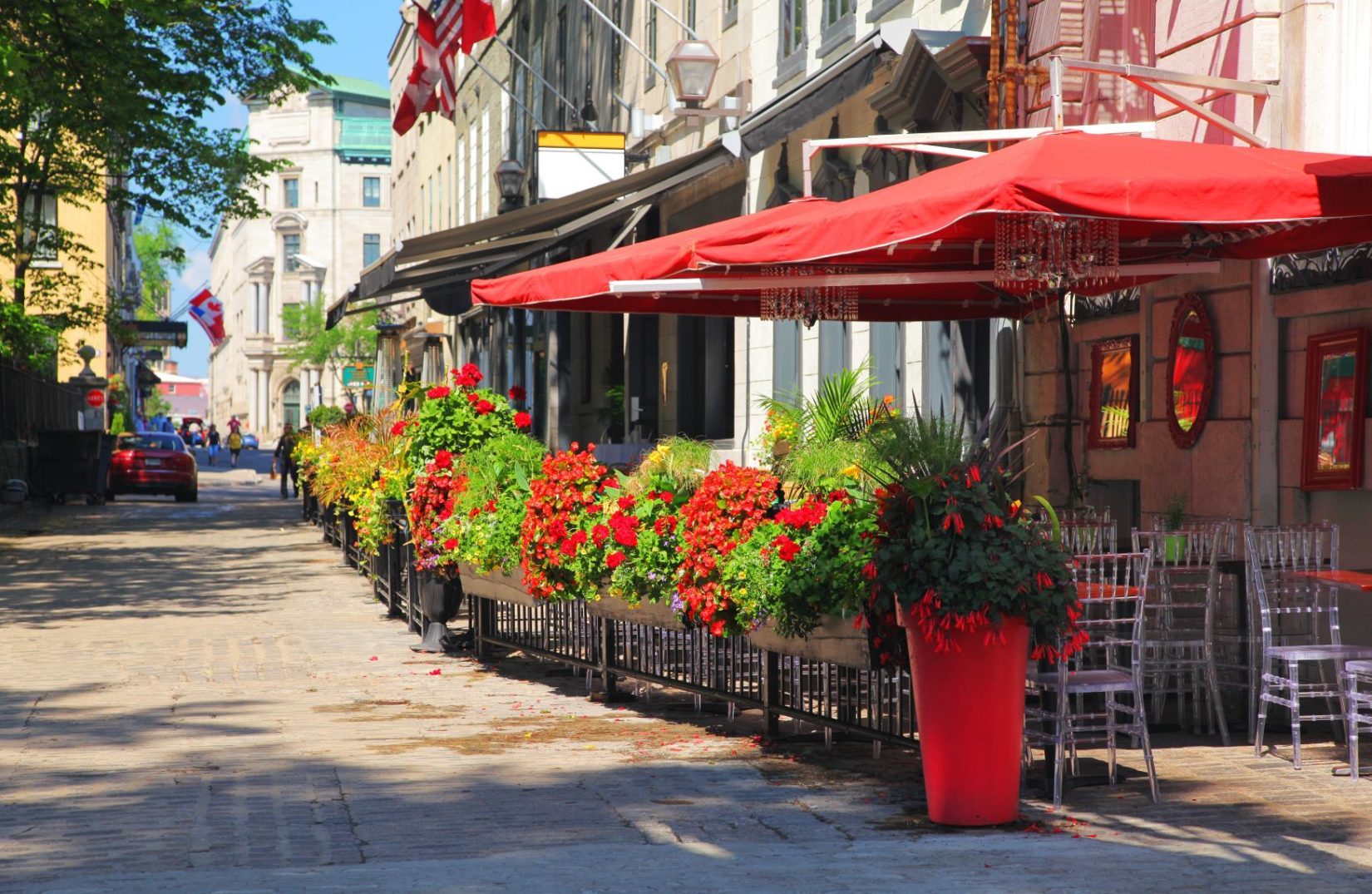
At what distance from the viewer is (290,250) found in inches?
4486

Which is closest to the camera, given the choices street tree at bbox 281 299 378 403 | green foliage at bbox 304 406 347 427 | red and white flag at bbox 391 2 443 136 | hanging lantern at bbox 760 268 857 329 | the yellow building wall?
hanging lantern at bbox 760 268 857 329

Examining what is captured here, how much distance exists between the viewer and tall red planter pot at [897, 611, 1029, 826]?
639cm

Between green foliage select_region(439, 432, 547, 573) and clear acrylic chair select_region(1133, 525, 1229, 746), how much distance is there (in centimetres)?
363

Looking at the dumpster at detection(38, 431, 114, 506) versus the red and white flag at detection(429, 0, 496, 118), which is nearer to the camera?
the red and white flag at detection(429, 0, 496, 118)

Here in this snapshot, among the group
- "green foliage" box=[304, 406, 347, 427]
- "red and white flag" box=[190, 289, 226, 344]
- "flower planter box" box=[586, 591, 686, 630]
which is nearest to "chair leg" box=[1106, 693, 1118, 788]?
"flower planter box" box=[586, 591, 686, 630]

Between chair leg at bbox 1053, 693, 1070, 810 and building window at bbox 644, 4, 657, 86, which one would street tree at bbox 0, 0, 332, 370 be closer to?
building window at bbox 644, 4, 657, 86

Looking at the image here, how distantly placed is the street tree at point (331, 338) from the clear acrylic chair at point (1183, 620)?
60964 mm

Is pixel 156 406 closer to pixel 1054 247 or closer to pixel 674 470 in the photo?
pixel 674 470

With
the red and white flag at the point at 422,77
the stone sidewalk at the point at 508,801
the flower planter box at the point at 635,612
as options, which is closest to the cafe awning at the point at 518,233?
the red and white flag at the point at 422,77

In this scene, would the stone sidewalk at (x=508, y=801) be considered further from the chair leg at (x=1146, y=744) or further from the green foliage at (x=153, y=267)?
the green foliage at (x=153, y=267)

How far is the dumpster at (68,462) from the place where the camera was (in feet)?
113

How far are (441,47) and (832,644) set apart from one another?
52.2ft

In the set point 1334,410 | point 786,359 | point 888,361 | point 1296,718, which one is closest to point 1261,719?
point 1296,718

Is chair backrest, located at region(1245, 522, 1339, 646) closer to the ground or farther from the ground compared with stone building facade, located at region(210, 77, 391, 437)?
closer to the ground
